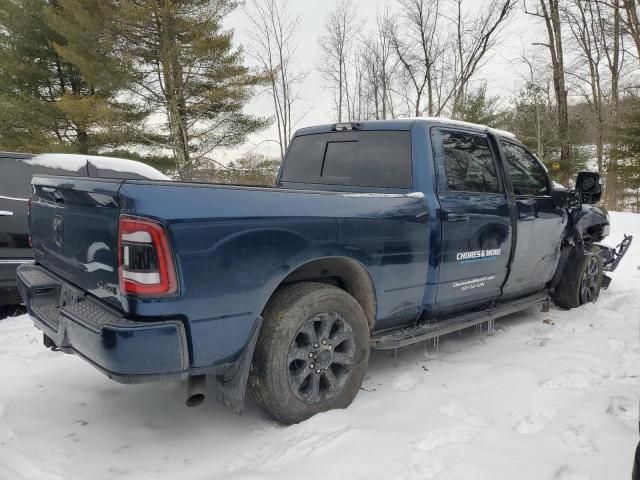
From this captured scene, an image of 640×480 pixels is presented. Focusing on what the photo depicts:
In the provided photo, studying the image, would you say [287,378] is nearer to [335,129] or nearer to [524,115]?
[335,129]

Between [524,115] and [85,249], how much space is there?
2792cm

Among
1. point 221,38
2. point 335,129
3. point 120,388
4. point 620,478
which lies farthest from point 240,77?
point 620,478

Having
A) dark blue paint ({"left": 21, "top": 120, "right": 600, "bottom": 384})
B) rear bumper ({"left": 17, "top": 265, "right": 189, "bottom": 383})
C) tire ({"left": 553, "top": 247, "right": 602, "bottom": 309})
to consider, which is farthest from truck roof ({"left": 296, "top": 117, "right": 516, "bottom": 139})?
rear bumper ({"left": 17, "top": 265, "right": 189, "bottom": 383})

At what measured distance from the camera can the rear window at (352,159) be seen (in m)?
3.56

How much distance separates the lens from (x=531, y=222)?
4352 mm

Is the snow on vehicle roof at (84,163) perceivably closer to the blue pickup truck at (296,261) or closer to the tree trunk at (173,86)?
the blue pickup truck at (296,261)

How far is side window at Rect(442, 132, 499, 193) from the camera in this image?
12.0 feet

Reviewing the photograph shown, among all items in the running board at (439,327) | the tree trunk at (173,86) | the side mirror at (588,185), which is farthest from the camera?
the tree trunk at (173,86)

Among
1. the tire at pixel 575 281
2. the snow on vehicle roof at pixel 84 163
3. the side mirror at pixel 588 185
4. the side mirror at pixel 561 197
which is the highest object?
the snow on vehicle roof at pixel 84 163

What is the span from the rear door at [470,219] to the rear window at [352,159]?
0.26 metres

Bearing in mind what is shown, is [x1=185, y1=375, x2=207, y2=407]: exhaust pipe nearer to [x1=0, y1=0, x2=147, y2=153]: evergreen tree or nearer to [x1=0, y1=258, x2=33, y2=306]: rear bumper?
[x1=0, y1=258, x2=33, y2=306]: rear bumper

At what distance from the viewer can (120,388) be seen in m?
3.27

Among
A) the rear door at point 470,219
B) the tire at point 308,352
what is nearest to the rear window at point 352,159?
the rear door at point 470,219

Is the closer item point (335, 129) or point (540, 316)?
point (335, 129)
